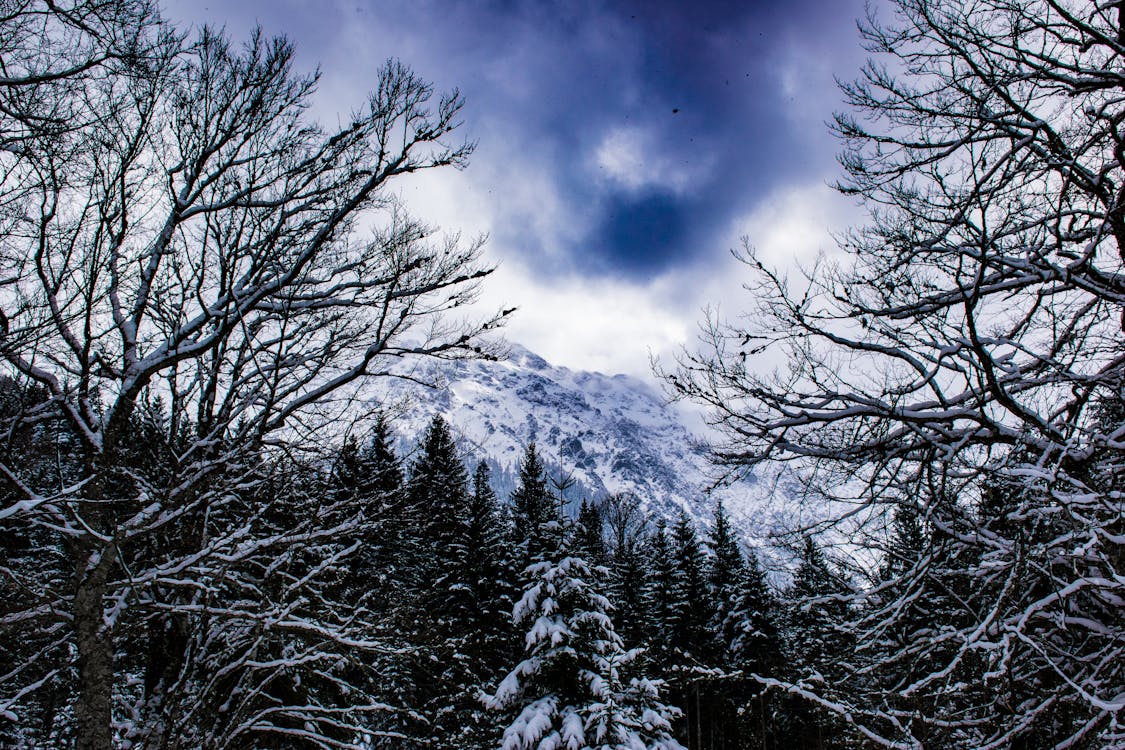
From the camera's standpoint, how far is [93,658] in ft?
13.8

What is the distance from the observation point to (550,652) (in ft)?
36.0

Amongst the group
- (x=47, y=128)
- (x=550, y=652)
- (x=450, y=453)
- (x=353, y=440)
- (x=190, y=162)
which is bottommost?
(x=550, y=652)

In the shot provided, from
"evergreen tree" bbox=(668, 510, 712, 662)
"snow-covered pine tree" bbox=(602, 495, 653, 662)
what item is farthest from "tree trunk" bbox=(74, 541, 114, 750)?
"evergreen tree" bbox=(668, 510, 712, 662)

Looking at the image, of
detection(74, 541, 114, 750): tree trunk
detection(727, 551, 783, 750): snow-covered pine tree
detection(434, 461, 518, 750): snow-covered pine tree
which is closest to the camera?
detection(74, 541, 114, 750): tree trunk

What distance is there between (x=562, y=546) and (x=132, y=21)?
429 inches

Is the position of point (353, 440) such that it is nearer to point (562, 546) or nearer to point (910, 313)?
point (910, 313)

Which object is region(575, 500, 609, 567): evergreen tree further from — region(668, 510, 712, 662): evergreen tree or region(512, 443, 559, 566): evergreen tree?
region(668, 510, 712, 662): evergreen tree

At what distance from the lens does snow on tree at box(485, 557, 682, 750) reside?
10078mm

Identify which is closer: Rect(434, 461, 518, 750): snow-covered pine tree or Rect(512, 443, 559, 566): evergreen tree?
Rect(512, 443, 559, 566): evergreen tree

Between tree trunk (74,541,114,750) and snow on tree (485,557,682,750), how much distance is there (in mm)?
7278

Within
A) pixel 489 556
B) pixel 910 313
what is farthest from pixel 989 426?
pixel 489 556

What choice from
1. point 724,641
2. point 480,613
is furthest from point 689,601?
point 480,613

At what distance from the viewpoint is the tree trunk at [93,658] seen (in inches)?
162

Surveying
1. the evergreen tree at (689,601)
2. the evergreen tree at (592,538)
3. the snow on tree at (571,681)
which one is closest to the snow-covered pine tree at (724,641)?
the evergreen tree at (689,601)
